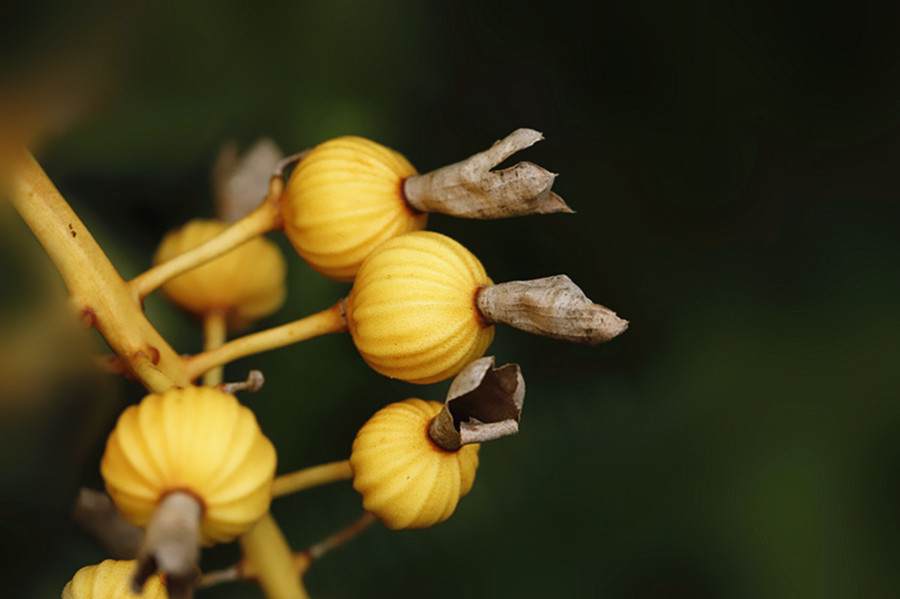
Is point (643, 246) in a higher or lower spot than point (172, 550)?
lower

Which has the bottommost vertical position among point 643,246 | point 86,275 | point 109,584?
point 643,246

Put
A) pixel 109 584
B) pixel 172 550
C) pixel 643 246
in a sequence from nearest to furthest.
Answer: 1. pixel 172 550
2. pixel 109 584
3. pixel 643 246

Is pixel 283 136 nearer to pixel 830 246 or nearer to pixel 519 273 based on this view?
pixel 519 273

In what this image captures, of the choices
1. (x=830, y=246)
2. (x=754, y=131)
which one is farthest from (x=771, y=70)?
(x=830, y=246)

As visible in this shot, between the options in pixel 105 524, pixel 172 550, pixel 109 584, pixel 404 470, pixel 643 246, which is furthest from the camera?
pixel 643 246

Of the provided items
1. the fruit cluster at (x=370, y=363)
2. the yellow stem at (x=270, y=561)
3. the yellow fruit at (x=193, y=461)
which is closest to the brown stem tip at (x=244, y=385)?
the fruit cluster at (x=370, y=363)

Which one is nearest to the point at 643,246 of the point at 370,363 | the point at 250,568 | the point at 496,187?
the point at 496,187

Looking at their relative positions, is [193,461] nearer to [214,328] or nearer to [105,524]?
[105,524]
